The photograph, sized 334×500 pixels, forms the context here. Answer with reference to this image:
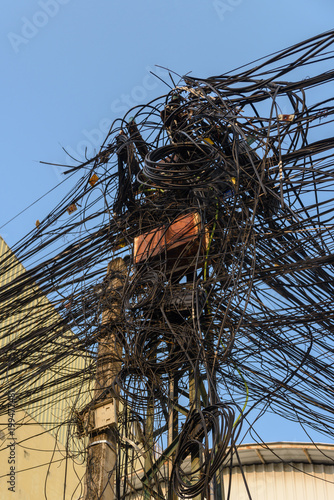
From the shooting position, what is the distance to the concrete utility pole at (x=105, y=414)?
405 centimetres

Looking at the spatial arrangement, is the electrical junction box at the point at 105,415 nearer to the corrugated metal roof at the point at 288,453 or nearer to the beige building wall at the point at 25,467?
the corrugated metal roof at the point at 288,453

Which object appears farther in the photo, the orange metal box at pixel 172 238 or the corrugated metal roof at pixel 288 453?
the corrugated metal roof at pixel 288 453

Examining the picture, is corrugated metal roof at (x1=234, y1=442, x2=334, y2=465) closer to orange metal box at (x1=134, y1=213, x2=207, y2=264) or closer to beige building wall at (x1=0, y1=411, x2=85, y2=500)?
beige building wall at (x1=0, y1=411, x2=85, y2=500)

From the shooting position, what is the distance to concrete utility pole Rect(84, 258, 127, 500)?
4047mm

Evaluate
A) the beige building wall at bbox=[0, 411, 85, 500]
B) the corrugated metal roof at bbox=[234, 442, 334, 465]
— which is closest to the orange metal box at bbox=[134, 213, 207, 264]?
the corrugated metal roof at bbox=[234, 442, 334, 465]

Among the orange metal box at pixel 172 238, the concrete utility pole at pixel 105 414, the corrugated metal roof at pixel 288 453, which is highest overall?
the orange metal box at pixel 172 238

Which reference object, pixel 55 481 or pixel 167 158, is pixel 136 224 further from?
pixel 55 481

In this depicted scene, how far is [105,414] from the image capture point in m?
4.37

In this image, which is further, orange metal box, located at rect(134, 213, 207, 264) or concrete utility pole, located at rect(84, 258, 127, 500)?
orange metal box, located at rect(134, 213, 207, 264)

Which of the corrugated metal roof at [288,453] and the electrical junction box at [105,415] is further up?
the corrugated metal roof at [288,453]

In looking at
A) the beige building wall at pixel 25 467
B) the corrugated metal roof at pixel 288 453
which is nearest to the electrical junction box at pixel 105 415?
the corrugated metal roof at pixel 288 453

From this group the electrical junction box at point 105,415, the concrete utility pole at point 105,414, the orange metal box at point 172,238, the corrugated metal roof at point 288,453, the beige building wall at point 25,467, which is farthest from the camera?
the beige building wall at point 25,467

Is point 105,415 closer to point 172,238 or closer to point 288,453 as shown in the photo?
point 172,238

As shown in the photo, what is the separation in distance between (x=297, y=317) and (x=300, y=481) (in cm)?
567
